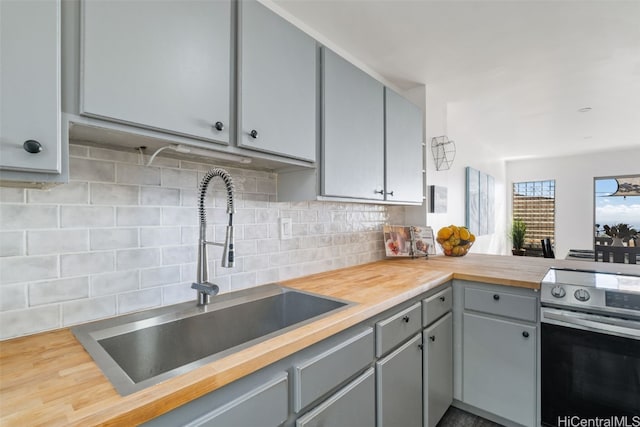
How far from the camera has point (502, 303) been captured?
1769mm

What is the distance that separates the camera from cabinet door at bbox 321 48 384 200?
153 centimetres

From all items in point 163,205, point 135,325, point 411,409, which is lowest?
point 411,409

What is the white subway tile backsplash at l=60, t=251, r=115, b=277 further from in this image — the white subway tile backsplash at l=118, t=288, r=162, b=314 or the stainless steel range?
the stainless steel range

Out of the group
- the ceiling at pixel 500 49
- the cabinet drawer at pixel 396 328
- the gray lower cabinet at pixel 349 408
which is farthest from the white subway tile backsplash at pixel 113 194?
the ceiling at pixel 500 49

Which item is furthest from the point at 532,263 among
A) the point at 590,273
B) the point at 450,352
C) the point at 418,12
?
the point at 418,12

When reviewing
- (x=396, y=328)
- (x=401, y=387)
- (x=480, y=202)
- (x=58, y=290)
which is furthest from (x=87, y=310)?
(x=480, y=202)

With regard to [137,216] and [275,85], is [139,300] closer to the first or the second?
[137,216]

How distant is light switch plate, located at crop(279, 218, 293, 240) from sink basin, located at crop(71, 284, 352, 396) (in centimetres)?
29

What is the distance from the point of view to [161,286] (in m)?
1.22

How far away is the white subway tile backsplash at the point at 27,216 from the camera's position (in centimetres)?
90

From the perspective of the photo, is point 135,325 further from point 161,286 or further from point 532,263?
point 532,263

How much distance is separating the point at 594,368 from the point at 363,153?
61.3 inches

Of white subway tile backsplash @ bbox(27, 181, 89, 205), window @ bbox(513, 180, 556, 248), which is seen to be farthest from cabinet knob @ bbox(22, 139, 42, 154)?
window @ bbox(513, 180, 556, 248)

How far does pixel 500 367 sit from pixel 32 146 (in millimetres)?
2271
